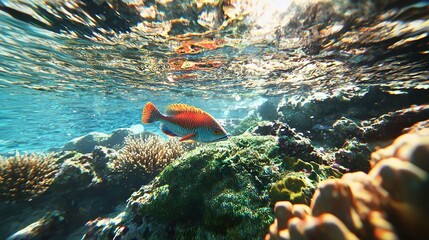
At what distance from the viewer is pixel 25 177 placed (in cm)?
689

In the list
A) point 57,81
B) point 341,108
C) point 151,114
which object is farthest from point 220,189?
point 57,81

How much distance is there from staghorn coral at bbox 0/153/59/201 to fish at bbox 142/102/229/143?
6055 mm

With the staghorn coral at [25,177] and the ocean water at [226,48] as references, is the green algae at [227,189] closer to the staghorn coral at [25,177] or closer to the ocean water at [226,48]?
the ocean water at [226,48]

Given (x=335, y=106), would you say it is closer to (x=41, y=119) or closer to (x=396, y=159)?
(x=396, y=159)

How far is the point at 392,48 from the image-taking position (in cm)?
849

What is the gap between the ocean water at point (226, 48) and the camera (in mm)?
6223

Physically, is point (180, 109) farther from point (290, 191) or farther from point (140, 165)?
point (140, 165)

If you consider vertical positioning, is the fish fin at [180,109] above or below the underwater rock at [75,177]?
above

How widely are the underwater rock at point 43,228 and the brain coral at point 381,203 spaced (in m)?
7.06

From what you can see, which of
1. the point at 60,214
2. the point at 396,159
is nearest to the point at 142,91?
the point at 60,214

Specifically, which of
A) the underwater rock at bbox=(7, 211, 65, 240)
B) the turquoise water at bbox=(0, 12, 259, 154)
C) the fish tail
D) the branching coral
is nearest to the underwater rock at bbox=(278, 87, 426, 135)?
the branching coral

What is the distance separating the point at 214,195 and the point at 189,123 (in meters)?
1.51

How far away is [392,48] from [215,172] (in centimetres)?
991

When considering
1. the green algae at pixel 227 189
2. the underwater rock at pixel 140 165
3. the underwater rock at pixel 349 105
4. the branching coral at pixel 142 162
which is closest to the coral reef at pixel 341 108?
the underwater rock at pixel 349 105
